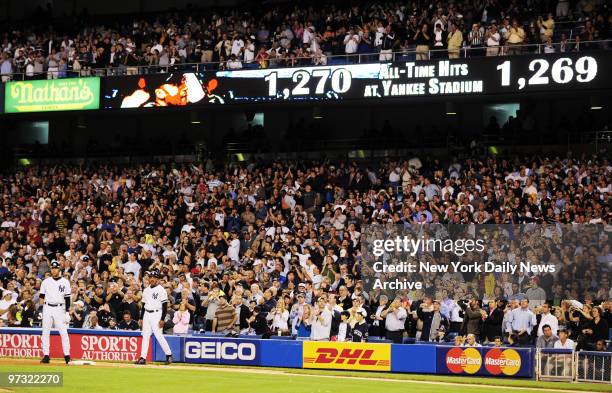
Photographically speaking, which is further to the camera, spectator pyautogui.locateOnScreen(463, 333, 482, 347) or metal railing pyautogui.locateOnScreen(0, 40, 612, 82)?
metal railing pyautogui.locateOnScreen(0, 40, 612, 82)

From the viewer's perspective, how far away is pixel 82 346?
79.4ft

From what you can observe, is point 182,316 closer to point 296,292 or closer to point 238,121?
point 296,292

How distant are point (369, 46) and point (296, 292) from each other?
32.5 ft

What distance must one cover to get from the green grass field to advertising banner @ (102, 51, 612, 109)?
37.5 ft

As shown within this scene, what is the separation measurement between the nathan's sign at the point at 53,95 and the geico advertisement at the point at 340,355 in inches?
616

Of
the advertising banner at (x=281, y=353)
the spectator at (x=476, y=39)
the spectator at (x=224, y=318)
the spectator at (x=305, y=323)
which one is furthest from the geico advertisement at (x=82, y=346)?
the spectator at (x=476, y=39)

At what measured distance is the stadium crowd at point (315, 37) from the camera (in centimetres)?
2977

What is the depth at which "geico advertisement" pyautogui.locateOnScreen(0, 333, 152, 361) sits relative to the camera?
23.5 metres

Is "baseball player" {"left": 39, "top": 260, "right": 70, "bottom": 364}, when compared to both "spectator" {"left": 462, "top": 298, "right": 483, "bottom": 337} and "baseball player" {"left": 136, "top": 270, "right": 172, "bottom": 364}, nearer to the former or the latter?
"baseball player" {"left": 136, "top": 270, "right": 172, "bottom": 364}

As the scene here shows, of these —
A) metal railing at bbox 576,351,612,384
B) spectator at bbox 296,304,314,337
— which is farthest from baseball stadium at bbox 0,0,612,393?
spectator at bbox 296,304,314,337

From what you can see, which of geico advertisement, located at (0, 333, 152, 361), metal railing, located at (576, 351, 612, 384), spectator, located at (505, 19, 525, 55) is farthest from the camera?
spectator, located at (505, 19, 525, 55)

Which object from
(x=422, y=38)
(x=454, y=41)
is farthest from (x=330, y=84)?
(x=454, y=41)

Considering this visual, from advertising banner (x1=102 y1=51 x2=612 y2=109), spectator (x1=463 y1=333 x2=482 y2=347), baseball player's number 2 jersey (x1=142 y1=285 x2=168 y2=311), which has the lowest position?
spectator (x1=463 y1=333 x2=482 y2=347)

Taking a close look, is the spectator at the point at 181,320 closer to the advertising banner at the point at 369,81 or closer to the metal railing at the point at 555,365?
the metal railing at the point at 555,365
